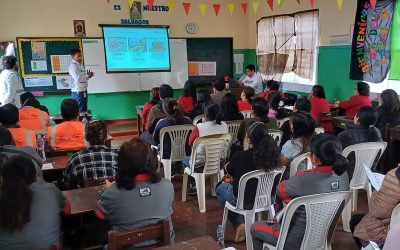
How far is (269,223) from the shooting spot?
222cm

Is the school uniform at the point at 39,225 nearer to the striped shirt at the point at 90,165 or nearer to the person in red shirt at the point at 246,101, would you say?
the striped shirt at the point at 90,165

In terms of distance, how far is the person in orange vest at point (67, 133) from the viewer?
3.24 meters

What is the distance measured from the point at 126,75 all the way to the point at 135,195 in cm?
591

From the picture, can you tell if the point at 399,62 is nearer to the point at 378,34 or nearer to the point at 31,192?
the point at 378,34

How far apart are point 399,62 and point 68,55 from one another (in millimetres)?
5756

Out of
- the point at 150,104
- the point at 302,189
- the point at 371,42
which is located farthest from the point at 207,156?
the point at 371,42

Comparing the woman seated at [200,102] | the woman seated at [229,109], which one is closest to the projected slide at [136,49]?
the woman seated at [200,102]

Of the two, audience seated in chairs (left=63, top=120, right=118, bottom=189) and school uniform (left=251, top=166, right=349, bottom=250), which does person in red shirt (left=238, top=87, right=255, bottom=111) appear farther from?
school uniform (left=251, top=166, right=349, bottom=250)

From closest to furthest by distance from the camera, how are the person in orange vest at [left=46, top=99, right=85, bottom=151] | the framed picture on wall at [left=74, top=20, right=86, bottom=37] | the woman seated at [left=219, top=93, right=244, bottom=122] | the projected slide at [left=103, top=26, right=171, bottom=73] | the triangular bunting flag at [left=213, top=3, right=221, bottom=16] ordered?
the person in orange vest at [left=46, top=99, right=85, bottom=151]
the woman seated at [left=219, top=93, right=244, bottom=122]
the framed picture on wall at [left=74, top=20, right=86, bottom=37]
the projected slide at [left=103, top=26, right=171, bottom=73]
the triangular bunting flag at [left=213, top=3, right=221, bottom=16]

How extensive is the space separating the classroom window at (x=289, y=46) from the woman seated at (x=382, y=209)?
4.91 metres

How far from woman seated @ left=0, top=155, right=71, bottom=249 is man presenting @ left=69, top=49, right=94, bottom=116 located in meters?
A: 4.90

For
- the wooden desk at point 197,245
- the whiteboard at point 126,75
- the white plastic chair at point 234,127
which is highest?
the whiteboard at point 126,75

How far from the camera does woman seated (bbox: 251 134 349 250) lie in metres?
2.06

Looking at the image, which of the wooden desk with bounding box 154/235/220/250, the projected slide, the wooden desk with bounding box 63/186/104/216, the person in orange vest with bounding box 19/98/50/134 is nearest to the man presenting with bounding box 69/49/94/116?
the projected slide
